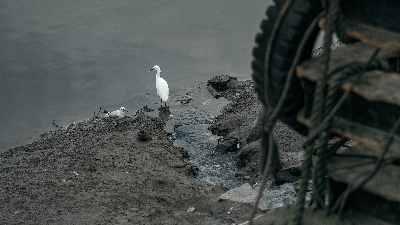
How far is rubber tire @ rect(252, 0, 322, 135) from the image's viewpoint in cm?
289

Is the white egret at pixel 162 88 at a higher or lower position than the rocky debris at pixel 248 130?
higher

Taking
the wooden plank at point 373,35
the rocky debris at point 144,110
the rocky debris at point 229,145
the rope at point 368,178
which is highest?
the rocky debris at point 144,110

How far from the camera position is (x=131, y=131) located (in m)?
8.88

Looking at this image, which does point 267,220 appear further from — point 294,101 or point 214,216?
point 214,216

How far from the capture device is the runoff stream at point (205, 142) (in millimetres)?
6387

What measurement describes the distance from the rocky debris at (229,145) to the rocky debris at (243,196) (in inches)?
74.9

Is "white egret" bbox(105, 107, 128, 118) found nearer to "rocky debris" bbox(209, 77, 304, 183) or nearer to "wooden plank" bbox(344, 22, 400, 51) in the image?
"rocky debris" bbox(209, 77, 304, 183)

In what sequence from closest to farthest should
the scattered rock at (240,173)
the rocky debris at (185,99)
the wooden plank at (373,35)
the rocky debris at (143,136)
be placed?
1. the wooden plank at (373,35)
2. the scattered rock at (240,173)
3. the rocky debris at (143,136)
4. the rocky debris at (185,99)

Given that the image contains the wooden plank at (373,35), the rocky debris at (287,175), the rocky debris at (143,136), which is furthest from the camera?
the rocky debris at (143,136)

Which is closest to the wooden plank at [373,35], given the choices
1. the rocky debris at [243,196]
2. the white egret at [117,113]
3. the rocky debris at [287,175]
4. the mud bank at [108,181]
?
the mud bank at [108,181]

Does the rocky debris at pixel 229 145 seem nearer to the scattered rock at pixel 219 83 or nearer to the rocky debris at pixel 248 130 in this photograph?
the rocky debris at pixel 248 130

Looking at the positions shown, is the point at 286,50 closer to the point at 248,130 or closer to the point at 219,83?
the point at 248,130

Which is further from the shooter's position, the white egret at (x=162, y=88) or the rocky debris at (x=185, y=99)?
the rocky debris at (x=185, y=99)

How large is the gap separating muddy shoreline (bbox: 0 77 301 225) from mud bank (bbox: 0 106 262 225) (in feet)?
0.04
